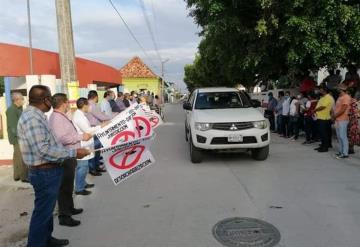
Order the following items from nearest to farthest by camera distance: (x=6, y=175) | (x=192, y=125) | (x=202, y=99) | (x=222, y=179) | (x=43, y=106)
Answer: (x=43, y=106), (x=222, y=179), (x=6, y=175), (x=192, y=125), (x=202, y=99)

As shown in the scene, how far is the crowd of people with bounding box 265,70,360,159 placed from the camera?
30.2ft

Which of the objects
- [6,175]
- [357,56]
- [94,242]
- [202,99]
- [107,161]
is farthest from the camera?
[357,56]

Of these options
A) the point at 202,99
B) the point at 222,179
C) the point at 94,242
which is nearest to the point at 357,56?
the point at 202,99

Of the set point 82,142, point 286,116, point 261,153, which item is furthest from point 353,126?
point 82,142

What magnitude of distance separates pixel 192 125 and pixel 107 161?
13.6 feet

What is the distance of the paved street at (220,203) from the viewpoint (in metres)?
4.73

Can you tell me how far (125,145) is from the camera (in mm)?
5215

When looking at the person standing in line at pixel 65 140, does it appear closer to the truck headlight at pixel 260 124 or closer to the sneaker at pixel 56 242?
the sneaker at pixel 56 242

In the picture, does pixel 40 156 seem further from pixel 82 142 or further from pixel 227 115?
pixel 227 115

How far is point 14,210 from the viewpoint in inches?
236

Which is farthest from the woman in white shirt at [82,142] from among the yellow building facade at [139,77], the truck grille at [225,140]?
the yellow building facade at [139,77]

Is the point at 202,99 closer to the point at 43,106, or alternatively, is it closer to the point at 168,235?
the point at 168,235

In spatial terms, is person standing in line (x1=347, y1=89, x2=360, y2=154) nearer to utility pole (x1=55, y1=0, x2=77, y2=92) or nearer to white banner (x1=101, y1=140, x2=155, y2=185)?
white banner (x1=101, y1=140, x2=155, y2=185)

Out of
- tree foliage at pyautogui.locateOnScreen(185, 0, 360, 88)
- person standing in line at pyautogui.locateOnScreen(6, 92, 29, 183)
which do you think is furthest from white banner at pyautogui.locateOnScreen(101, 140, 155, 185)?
tree foliage at pyautogui.locateOnScreen(185, 0, 360, 88)
